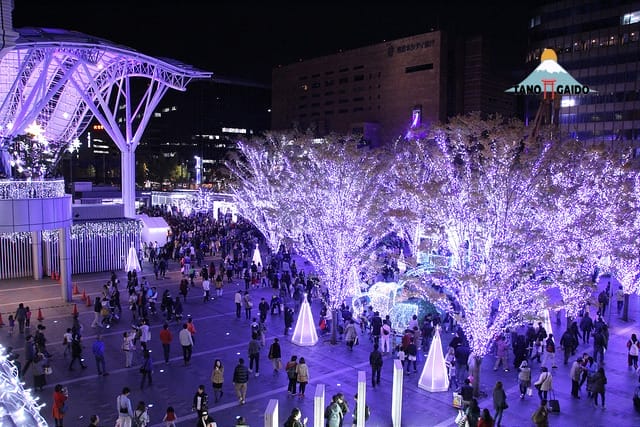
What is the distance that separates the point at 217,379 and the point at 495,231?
7.33 metres

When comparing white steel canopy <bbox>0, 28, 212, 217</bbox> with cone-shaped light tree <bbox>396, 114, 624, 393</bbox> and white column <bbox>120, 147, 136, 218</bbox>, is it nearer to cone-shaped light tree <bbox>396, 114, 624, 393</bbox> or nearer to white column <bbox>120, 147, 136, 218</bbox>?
white column <bbox>120, 147, 136, 218</bbox>

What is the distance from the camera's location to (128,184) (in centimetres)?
3391

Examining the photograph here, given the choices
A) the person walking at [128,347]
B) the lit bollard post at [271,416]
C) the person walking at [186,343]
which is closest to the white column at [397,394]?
the lit bollard post at [271,416]

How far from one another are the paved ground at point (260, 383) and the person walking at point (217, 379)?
195 mm

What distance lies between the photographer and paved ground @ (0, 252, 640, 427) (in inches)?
475

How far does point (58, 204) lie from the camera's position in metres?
20.7

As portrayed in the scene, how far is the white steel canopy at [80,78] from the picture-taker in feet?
93.9

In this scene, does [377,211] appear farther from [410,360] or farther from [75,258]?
[75,258]

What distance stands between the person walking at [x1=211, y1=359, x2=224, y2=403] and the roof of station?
699 inches

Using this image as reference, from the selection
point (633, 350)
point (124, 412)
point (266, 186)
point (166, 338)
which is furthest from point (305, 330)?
point (266, 186)

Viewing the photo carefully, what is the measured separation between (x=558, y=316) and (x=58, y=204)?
19.4 m

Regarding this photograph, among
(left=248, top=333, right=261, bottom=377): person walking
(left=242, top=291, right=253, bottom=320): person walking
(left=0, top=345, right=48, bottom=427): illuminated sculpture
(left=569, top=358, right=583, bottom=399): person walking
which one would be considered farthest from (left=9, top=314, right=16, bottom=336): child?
(left=569, top=358, right=583, bottom=399): person walking

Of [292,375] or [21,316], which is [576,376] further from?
[21,316]

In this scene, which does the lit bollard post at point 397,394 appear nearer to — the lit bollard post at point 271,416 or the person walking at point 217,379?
the lit bollard post at point 271,416
